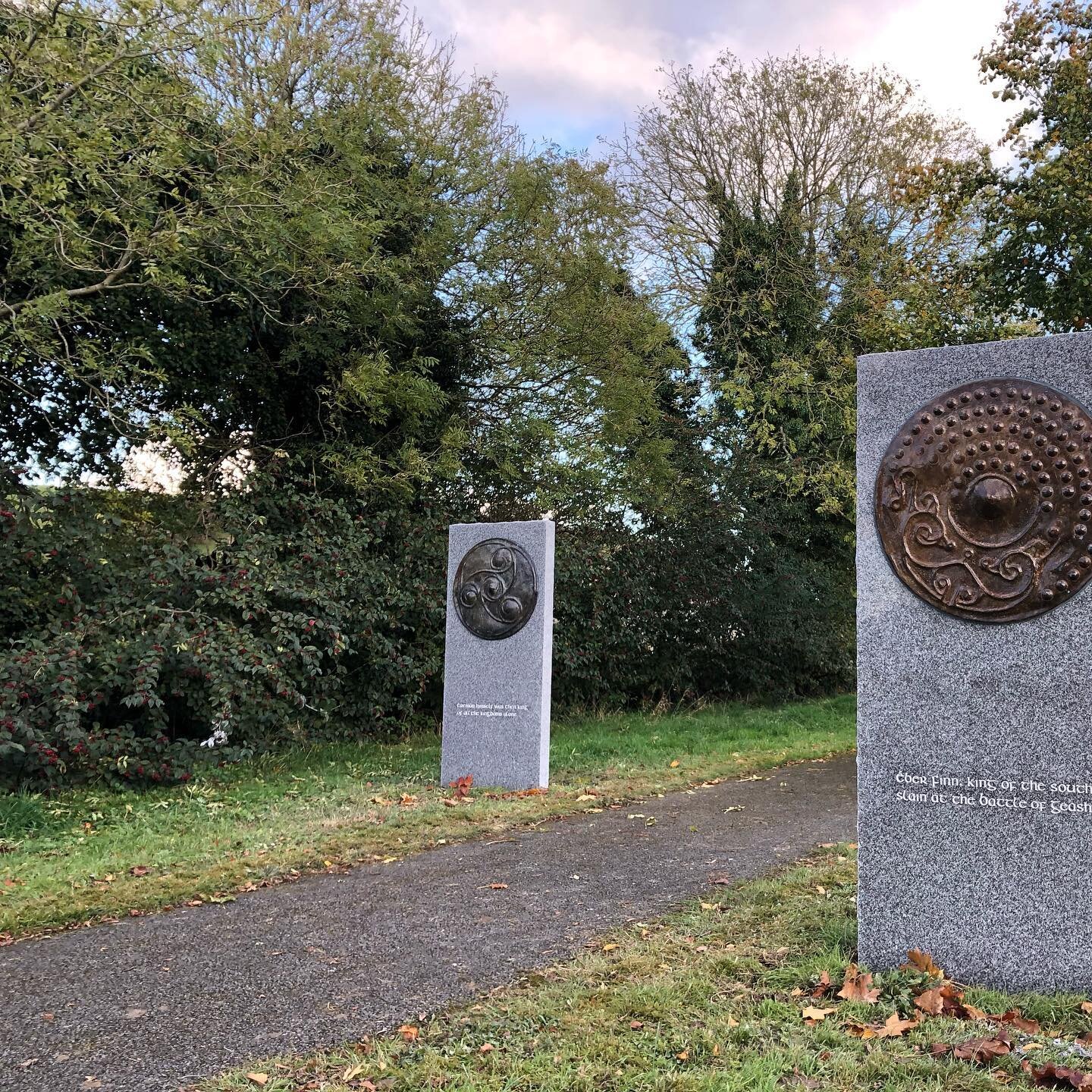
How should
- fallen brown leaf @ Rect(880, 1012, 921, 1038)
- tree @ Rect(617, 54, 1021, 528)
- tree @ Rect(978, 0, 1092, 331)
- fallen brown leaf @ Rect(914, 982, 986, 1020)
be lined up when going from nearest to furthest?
fallen brown leaf @ Rect(880, 1012, 921, 1038) < fallen brown leaf @ Rect(914, 982, 986, 1020) < tree @ Rect(978, 0, 1092, 331) < tree @ Rect(617, 54, 1021, 528)

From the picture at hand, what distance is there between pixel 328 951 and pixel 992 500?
349 cm

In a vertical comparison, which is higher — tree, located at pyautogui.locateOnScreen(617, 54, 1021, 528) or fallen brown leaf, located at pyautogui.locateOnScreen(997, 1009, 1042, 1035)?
tree, located at pyautogui.locateOnScreen(617, 54, 1021, 528)

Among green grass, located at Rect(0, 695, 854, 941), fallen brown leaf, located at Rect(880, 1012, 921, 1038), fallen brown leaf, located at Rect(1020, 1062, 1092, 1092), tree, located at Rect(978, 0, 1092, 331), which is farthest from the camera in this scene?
tree, located at Rect(978, 0, 1092, 331)

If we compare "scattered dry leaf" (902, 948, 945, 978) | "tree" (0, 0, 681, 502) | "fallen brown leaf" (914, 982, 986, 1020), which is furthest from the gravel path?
"tree" (0, 0, 681, 502)

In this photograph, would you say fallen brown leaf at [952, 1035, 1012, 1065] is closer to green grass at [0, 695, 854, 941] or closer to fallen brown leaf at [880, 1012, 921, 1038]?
fallen brown leaf at [880, 1012, 921, 1038]

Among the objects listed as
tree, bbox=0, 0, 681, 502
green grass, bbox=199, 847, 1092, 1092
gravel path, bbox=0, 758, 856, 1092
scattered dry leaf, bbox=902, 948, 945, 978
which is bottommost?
gravel path, bbox=0, 758, 856, 1092

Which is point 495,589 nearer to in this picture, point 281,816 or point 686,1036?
point 281,816

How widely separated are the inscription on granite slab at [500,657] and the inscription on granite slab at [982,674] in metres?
4.85

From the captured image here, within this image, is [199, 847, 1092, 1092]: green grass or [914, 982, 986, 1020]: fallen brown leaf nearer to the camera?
[199, 847, 1092, 1092]: green grass

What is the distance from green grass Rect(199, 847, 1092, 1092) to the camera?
305 centimetres

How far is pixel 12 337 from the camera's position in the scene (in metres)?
9.05

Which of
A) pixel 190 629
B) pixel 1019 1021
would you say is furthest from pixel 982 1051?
pixel 190 629

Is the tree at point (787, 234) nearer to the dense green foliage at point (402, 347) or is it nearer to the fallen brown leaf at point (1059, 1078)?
the dense green foliage at point (402, 347)

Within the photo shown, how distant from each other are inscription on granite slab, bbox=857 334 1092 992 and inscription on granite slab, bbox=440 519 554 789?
485 centimetres
